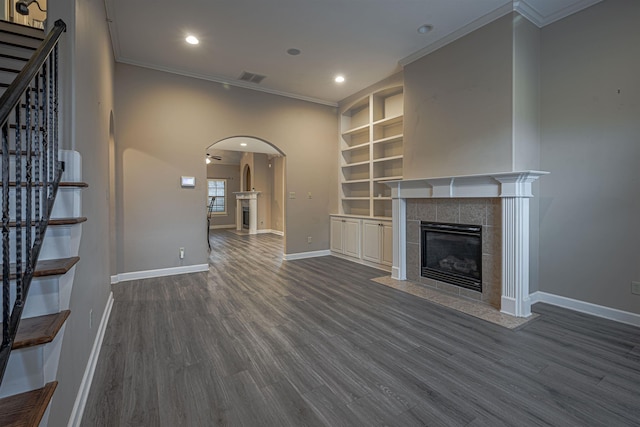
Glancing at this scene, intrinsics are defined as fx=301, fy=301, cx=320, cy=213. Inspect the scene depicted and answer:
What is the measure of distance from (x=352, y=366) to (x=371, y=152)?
4.03 meters

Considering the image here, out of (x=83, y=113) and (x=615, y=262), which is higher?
(x=83, y=113)

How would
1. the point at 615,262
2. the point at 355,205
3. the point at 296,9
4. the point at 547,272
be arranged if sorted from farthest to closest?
the point at 355,205
the point at 547,272
the point at 296,9
the point at 615,262

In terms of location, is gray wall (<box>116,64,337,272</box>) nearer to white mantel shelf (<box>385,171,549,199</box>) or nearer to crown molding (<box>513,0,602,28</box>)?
white mantel shelf (<box>385,171,549,199</box>)

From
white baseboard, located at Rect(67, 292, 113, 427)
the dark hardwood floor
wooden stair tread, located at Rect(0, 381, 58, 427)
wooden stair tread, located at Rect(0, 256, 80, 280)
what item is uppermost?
wooden stair tread, located at Rect(0, 256, 80, 280)

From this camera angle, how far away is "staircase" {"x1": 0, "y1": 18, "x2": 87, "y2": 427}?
1.03 meters

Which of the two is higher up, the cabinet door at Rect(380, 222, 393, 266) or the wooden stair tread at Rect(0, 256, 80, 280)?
the wooden stair tread at Rect(0, 256, 80, 280)

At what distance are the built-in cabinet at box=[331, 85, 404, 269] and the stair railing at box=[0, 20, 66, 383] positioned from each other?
14.0 ft

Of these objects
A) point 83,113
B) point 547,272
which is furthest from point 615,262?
point 83,113

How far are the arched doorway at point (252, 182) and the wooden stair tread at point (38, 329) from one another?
7852 mm

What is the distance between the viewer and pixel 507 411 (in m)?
1.72

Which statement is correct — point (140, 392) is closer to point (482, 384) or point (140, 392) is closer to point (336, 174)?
point (482, 384)

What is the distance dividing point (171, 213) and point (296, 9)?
339 centimetres

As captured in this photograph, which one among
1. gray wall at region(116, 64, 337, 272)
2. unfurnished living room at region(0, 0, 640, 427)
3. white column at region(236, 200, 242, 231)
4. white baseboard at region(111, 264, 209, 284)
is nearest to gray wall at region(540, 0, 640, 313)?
unfurnished living room at region(0, 0, 640, 427)

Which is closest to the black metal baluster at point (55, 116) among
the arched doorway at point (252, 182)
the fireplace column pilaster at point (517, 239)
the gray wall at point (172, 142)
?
the gray wall at point (172, 142)
